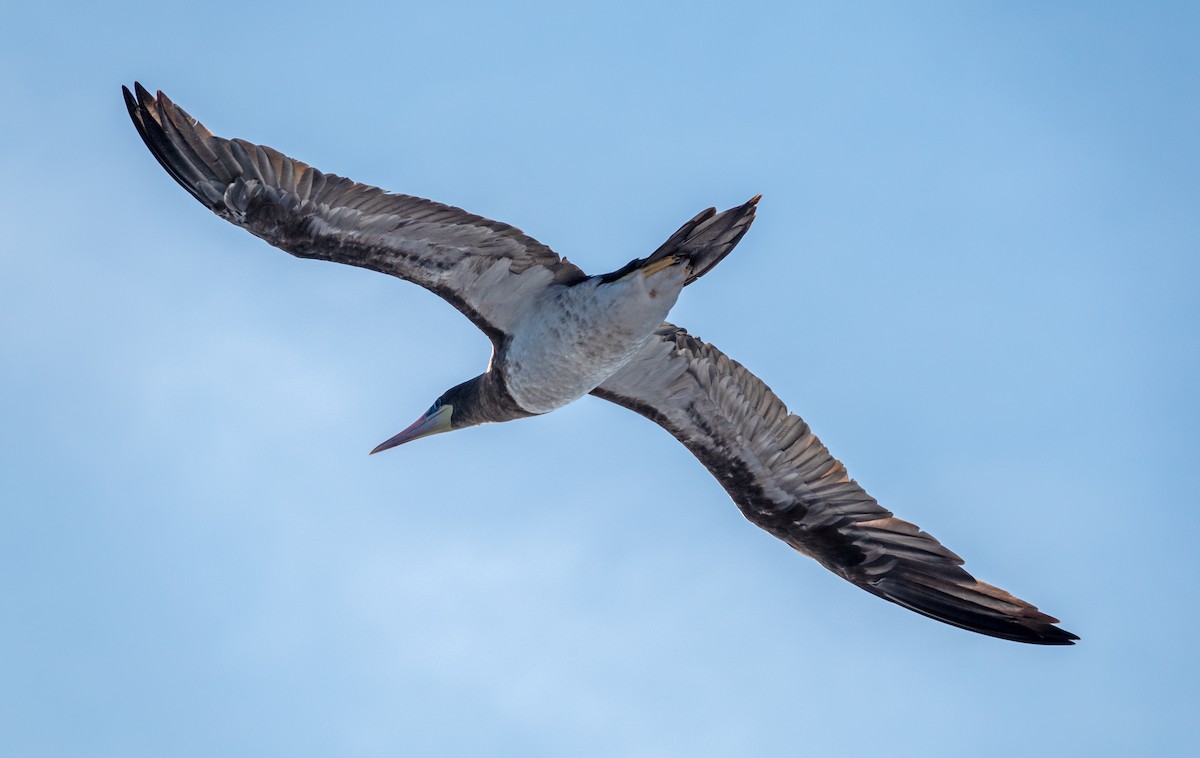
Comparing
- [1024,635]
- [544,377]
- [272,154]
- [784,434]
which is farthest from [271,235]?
[1024,635]

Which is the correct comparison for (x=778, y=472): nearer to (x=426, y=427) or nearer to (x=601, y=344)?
(x=601, y=344)

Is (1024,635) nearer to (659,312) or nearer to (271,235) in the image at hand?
(659,312)

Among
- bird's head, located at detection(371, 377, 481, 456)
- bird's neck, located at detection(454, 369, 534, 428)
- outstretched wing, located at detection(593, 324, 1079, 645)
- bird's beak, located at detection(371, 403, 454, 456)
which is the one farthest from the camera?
bird's beak, located at detection(371, 403, 454, 456)

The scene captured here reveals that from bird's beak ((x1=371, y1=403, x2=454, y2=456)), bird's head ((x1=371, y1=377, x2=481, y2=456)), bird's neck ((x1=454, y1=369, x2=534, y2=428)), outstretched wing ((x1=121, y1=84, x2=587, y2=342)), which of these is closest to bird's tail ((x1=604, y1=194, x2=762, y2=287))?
outstretched wing ((x1=121, y1=84, x2=587, y2=342))

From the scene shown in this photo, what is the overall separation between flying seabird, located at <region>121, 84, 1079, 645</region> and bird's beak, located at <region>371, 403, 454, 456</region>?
0.05ft

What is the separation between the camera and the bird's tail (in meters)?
10.6

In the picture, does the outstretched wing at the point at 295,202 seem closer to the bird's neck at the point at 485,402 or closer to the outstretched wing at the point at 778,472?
the bird's neck at the point at 485,402

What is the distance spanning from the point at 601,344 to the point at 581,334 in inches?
7.1

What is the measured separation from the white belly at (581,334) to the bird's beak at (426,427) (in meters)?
1.01

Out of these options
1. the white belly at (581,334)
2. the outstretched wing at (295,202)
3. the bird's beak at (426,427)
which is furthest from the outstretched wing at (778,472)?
the outstretched wing at (295,202)

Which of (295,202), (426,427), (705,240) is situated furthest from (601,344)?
(295,202)

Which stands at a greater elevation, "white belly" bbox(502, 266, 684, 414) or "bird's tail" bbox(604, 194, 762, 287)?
"bird's tail" bbox(604, 194, 762, 287)

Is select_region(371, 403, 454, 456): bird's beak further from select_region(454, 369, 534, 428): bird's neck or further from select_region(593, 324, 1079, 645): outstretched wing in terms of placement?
select_region(593, 324, 1079, 645): outstretched wing

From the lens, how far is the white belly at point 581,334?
36.3 feet
